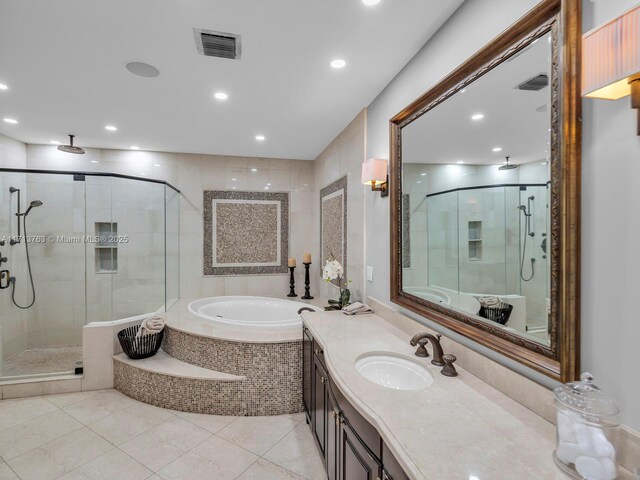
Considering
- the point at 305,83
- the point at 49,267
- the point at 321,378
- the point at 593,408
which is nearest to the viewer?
the point at 593,408

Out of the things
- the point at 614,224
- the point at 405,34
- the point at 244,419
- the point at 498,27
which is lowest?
→ the point at 244,419

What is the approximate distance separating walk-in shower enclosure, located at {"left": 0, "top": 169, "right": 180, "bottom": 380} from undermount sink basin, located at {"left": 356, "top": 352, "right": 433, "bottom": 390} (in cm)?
288

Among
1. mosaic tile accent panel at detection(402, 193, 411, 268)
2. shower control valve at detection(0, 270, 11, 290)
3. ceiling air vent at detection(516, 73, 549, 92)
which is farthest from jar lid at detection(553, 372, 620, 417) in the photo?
shower control valve at detection(0, 270, 11, 290)

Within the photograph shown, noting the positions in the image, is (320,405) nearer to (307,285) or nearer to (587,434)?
(587,434)

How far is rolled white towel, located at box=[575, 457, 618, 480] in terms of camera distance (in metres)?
0.78

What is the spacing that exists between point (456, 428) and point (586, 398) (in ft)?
1.23

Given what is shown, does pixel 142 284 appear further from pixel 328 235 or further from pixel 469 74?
pixel 469 74

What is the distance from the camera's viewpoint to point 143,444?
7.43 feet

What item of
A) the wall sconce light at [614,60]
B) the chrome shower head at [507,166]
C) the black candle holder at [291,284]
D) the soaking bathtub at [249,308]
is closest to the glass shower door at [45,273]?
the soaking bathtub at [249,308]

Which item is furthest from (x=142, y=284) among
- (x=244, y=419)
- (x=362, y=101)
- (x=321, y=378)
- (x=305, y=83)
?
(x=362, y=101)

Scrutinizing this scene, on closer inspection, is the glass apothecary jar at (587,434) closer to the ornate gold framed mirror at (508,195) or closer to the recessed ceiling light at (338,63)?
the ornate gold framed mirror at (508,195)

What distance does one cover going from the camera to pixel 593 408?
83cm

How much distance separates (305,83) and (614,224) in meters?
2.05

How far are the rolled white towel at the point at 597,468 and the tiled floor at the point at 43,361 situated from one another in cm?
401
